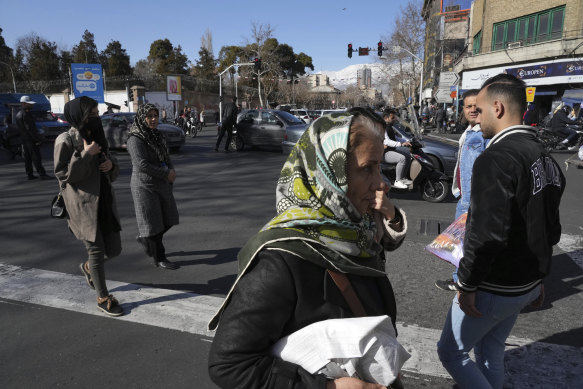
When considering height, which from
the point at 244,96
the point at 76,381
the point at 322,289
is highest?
the point at 244,96

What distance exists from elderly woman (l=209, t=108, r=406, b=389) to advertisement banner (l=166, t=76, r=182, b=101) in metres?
43.8

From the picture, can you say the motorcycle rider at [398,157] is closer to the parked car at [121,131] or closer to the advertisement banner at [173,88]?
the parked car at [121,131]

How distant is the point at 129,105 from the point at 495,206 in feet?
148

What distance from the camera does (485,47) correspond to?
1252 inches

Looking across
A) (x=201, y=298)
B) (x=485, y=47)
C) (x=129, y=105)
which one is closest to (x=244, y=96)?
(x=129, y=105)

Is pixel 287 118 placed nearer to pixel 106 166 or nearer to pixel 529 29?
pixel 106 166

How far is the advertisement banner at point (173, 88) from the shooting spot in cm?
4191

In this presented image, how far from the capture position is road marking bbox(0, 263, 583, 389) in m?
2.85

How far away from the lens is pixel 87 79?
27.8 m

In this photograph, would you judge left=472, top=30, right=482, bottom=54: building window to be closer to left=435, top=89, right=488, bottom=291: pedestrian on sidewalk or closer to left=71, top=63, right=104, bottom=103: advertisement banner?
left=71, top=63, right=104, bottom=103: advertisement banner

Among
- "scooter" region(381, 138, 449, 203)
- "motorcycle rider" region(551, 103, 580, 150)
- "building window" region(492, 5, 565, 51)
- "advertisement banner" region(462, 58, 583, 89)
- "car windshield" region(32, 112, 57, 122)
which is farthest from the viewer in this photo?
"building window" region(492, 5, 565, 51)

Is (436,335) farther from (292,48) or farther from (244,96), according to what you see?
(292,48)

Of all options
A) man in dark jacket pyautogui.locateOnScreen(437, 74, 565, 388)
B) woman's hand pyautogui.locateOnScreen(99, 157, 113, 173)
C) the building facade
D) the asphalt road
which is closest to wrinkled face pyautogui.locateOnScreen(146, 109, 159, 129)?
woman's hand pyautogui.locateOnScreen(99, 157, 113, 173)

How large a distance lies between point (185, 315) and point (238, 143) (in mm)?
13632
